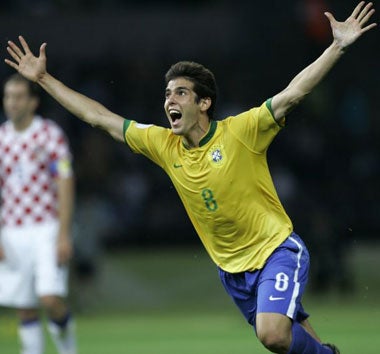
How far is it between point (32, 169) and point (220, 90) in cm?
928

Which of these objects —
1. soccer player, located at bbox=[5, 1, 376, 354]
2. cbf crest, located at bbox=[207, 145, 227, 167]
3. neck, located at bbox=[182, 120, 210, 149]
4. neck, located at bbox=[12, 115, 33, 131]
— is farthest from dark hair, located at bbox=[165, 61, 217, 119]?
neck, located at bbox=[12, 115, 33, 131]

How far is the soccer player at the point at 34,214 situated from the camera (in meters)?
9.86

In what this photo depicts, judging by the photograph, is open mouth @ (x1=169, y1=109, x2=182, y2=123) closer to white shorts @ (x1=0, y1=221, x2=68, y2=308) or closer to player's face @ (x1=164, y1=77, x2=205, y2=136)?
player's face @ (x1=164, y1=77, x2=205, y2=136)

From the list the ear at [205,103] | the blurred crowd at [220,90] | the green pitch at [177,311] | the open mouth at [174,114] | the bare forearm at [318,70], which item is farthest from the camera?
the blurred crowd at [220,90]

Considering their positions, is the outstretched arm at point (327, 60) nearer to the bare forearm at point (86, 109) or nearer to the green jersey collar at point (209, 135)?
the green jersey collar at point (209, 135)

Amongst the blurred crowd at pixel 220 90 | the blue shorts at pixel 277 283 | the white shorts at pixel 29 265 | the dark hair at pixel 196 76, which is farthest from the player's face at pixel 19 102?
the blurred crowd at pixel 220 90

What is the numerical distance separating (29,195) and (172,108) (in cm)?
280

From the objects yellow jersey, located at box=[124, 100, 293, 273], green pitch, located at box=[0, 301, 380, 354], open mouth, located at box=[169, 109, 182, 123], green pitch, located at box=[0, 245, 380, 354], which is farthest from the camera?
green pitch, located at box=[0, 245, 380, 354]

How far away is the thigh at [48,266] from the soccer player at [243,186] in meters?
2.29

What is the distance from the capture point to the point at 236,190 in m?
7.50

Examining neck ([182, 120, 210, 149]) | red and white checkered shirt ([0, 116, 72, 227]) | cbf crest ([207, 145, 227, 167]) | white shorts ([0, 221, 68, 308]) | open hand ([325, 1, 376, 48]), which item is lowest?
white shorts ([0, 221, 68, 308])

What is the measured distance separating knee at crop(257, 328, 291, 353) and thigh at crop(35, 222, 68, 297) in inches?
118

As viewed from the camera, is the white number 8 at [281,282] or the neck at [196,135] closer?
the white number 8 at [281,282]

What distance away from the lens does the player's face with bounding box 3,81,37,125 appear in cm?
994
